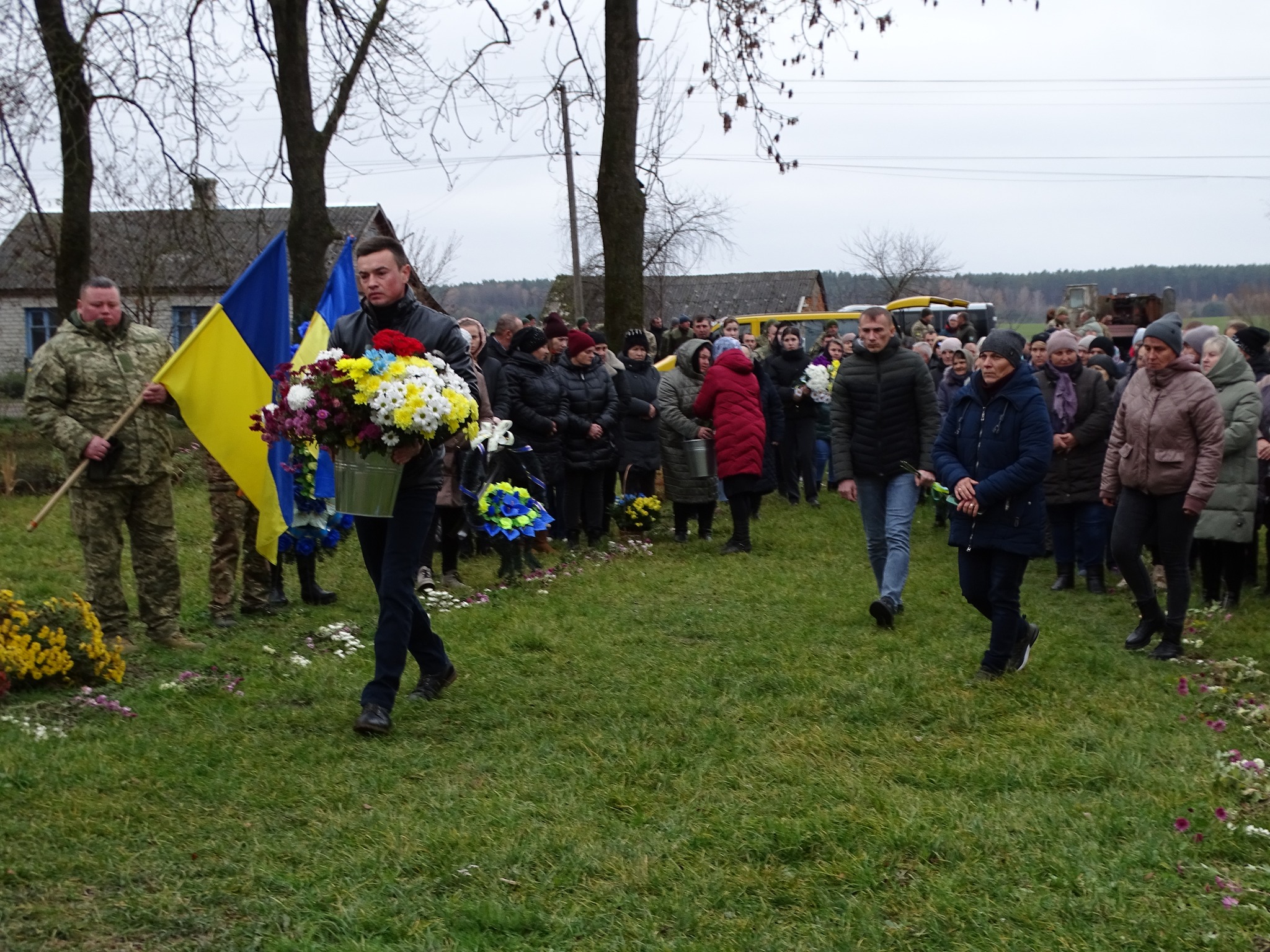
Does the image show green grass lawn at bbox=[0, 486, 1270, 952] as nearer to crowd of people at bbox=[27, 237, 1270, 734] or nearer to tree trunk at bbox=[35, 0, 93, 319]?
crowd of people at bbox=[27, 237, 1270, 734]

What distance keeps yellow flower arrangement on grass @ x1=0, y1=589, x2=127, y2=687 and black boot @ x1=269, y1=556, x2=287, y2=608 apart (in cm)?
249

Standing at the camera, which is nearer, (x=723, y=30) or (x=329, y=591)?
(x=329, y=591)

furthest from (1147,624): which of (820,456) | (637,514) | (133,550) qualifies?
(820,456)

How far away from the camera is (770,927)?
172 inches

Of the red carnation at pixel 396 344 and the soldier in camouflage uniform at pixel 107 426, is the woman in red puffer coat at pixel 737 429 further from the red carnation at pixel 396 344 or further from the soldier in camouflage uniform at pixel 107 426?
the red carnation at pixel 396 344

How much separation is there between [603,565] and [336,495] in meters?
6.20

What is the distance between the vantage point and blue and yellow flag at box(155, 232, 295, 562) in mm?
8125

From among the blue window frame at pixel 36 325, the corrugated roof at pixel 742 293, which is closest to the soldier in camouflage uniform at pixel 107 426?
the blue window frame at pixel 36 325

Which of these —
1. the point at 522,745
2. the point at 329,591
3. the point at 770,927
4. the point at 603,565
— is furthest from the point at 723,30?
the point at 770,927

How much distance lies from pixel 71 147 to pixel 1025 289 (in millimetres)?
77261

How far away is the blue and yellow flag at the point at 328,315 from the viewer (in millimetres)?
9367

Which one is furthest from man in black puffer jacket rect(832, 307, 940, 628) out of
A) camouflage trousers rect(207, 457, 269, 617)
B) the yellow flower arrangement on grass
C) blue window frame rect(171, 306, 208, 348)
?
blue window frame rect(171, 306, 208, 348)

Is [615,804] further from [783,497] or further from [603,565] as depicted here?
[783,497]

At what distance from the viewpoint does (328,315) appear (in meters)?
9.55
